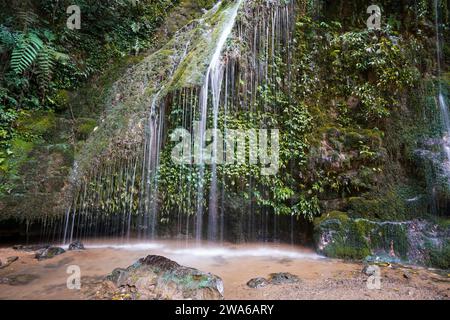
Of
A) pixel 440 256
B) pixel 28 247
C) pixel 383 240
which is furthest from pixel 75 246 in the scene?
pixel 440 256

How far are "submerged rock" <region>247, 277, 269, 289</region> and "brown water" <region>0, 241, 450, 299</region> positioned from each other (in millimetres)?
93

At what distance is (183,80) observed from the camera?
6.58m

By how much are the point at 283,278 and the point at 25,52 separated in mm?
8098

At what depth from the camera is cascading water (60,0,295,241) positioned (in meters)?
6.31

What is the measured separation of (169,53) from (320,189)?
552cm

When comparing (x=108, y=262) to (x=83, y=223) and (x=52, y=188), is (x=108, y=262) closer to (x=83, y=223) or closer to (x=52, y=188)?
(x=83, y=223)

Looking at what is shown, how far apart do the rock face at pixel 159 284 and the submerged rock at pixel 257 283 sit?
47cm

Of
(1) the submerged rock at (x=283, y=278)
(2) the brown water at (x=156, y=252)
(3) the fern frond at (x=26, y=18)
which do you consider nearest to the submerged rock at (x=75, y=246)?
(2) the brown water at (x=156, y=252)

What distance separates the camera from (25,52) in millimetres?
7551

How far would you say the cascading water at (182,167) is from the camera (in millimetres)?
6312

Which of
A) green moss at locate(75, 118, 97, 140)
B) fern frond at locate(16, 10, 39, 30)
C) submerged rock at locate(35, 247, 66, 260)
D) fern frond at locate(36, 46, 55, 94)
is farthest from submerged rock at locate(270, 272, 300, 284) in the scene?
fern frond at locate(16, 10, 39, 30)

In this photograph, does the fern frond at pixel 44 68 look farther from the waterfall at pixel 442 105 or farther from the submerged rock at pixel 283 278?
the waterfall at pixel 442 105
